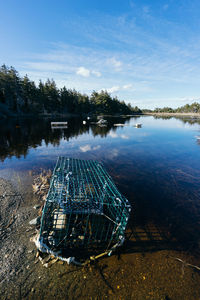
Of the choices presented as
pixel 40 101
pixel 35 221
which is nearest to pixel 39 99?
pixel 40 101

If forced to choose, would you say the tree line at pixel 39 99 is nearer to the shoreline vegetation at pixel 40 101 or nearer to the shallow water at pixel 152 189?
the shoreline vegetation at pixel 40 101

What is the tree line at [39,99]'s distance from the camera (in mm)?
64250

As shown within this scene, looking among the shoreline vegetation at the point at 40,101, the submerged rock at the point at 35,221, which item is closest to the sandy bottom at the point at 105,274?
the submerged rock at the point at 35,221

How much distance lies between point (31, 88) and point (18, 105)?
14.9 meters

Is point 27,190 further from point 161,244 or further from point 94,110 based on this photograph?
point 94,110

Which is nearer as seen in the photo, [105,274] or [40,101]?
[105,274]

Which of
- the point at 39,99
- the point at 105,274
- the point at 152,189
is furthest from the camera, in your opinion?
the point at 39,99

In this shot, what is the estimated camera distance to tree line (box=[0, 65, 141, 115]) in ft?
211

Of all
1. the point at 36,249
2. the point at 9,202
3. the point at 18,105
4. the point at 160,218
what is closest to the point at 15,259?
the point at 36,249

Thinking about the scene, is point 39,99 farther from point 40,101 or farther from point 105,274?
point 105,274

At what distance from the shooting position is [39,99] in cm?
7738

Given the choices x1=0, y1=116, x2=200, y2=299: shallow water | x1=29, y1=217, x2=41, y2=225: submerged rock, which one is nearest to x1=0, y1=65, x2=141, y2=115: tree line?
x1=0, y1=116, x2=200, y2=299: shallow water

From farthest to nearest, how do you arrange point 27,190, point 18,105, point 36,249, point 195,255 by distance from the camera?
point 18,105, point 27,190, point 195,255, point 36,249

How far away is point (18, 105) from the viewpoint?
68312 millimetres
